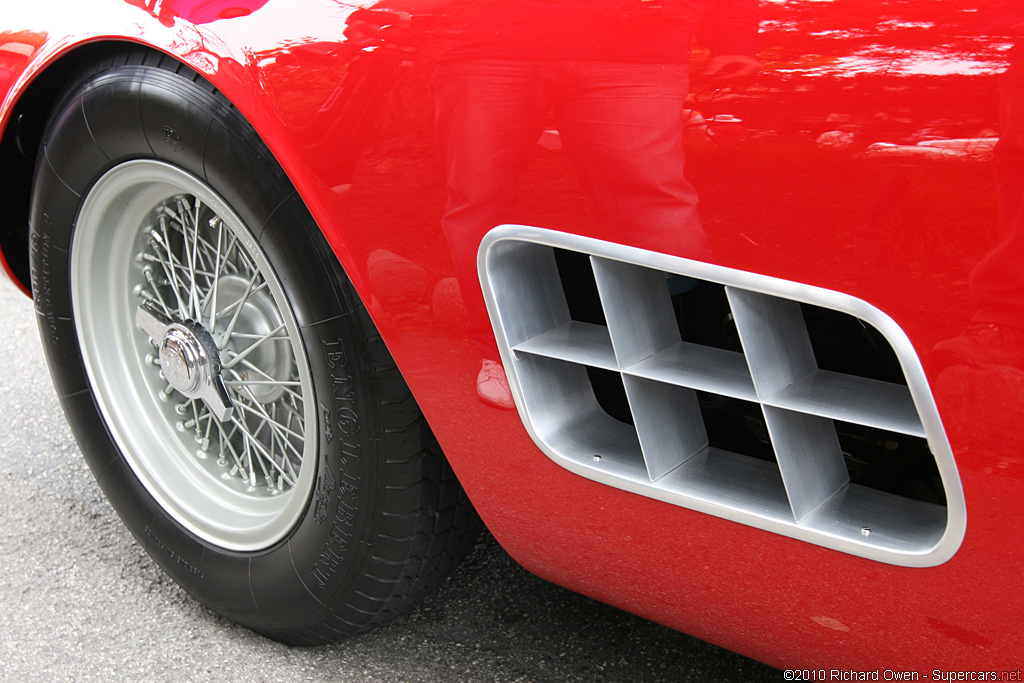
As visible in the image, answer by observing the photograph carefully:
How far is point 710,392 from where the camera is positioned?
1.05m

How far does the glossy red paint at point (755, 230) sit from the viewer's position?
0.81 m

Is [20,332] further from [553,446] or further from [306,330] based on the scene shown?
[553,446]

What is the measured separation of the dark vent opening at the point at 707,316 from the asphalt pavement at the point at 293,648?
22.9 inches

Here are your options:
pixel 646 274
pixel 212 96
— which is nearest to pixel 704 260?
pixel 646 274

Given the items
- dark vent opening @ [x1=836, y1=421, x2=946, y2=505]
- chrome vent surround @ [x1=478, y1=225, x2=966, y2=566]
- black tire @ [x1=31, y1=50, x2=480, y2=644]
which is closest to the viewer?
chrome vent surround @ [x1=478, y1=225, x2=966, y2=566]

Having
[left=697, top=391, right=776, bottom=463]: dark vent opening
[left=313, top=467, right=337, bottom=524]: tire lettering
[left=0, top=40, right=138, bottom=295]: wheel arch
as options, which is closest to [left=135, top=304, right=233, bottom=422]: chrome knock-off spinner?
[left=313, top=467, right=337, bottom=524]: tire lettering

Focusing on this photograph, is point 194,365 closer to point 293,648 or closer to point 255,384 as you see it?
point 255,384

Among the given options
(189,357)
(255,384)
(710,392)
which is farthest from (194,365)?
(710,392)

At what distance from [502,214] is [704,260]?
26cm

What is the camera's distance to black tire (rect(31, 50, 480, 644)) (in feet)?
4.51

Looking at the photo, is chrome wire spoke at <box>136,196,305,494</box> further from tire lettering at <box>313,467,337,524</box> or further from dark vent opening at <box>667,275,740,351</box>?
dark vent opening at <box>667,275,740,351</box>

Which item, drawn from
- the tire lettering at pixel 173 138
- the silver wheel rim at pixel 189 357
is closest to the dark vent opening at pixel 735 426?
the silver wheel rim at pixel 189 357

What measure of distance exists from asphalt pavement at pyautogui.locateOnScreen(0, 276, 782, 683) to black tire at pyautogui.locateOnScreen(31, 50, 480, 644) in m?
0.08

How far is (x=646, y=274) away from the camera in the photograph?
111 cm
